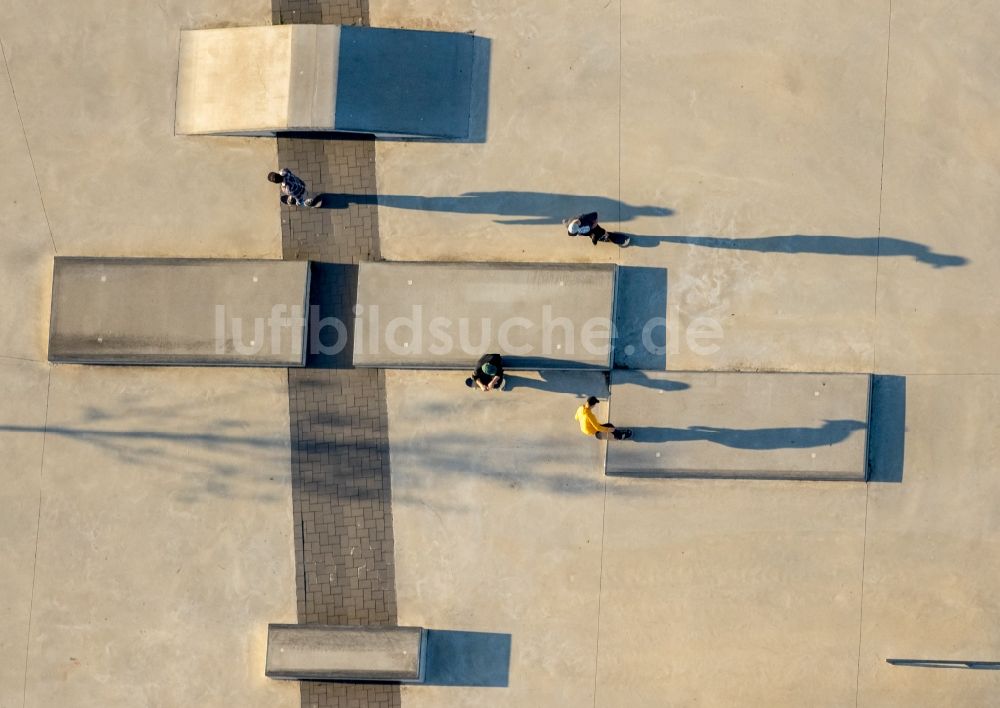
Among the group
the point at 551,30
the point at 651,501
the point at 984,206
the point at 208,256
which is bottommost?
the point at 651,501

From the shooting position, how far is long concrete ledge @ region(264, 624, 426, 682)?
33.9 feet

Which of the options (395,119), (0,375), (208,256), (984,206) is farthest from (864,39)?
(0,375)

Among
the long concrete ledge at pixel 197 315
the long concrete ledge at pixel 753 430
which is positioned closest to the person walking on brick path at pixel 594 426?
the long concrete ledge at pixel 753 430

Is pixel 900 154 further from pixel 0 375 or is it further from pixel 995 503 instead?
pixel 0 375

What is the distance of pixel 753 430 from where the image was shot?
1040 cm

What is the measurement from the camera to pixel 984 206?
10.5 m

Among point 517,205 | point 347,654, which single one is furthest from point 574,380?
point 347,654

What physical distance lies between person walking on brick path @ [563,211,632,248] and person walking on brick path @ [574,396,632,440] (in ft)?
6.85

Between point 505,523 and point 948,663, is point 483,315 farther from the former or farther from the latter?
point 948,663

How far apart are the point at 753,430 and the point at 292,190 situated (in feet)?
22.1

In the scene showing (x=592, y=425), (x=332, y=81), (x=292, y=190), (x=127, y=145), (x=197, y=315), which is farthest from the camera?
(x=127, y=145)

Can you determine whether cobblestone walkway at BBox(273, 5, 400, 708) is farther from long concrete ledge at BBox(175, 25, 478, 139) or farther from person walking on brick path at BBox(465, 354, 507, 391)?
person walking on brick path at BBox(465, 354, 507, 391)

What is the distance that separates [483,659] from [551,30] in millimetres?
8493

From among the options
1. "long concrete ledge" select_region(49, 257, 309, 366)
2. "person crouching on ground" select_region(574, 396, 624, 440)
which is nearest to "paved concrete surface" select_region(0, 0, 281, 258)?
"long concrete ledge" select_region(49, 257, 309, 366)
